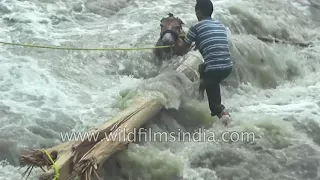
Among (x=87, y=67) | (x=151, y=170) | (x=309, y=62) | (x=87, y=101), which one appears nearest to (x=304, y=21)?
(x=309, y=62)

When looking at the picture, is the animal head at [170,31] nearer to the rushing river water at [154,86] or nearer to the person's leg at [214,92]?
the rushing river water at [154,86]

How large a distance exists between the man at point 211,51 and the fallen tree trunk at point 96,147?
707 millimetres

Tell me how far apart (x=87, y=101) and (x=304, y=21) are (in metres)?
6.60

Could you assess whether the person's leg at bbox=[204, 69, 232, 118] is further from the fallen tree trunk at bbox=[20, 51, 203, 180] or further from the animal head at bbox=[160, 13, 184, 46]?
the animal head at bbox=[160, 13, 184, 46]

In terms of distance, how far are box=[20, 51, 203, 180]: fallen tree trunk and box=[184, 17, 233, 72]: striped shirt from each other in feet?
2.92

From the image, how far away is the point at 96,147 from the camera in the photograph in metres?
4.78

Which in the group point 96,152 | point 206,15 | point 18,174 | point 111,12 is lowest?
point 111,12

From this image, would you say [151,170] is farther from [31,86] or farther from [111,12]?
[111,12]

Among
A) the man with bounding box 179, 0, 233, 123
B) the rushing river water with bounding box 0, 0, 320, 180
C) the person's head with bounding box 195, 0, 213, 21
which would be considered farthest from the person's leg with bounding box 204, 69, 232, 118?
the person's head with bounding box 195, 0, 213, 21

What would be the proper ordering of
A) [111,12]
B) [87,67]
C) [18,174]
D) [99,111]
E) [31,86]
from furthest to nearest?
[111,12] → [87,67] → [31,86] → [99,111] → [18,174]

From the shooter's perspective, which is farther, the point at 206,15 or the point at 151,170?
the point at 206,15

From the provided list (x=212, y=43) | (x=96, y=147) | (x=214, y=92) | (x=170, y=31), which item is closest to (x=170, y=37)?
(x=170, y=31)

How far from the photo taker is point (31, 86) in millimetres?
7258


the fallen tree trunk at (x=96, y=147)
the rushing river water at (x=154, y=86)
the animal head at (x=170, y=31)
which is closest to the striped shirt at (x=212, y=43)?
Answer: the rushing river water at (x=154, y=86)
